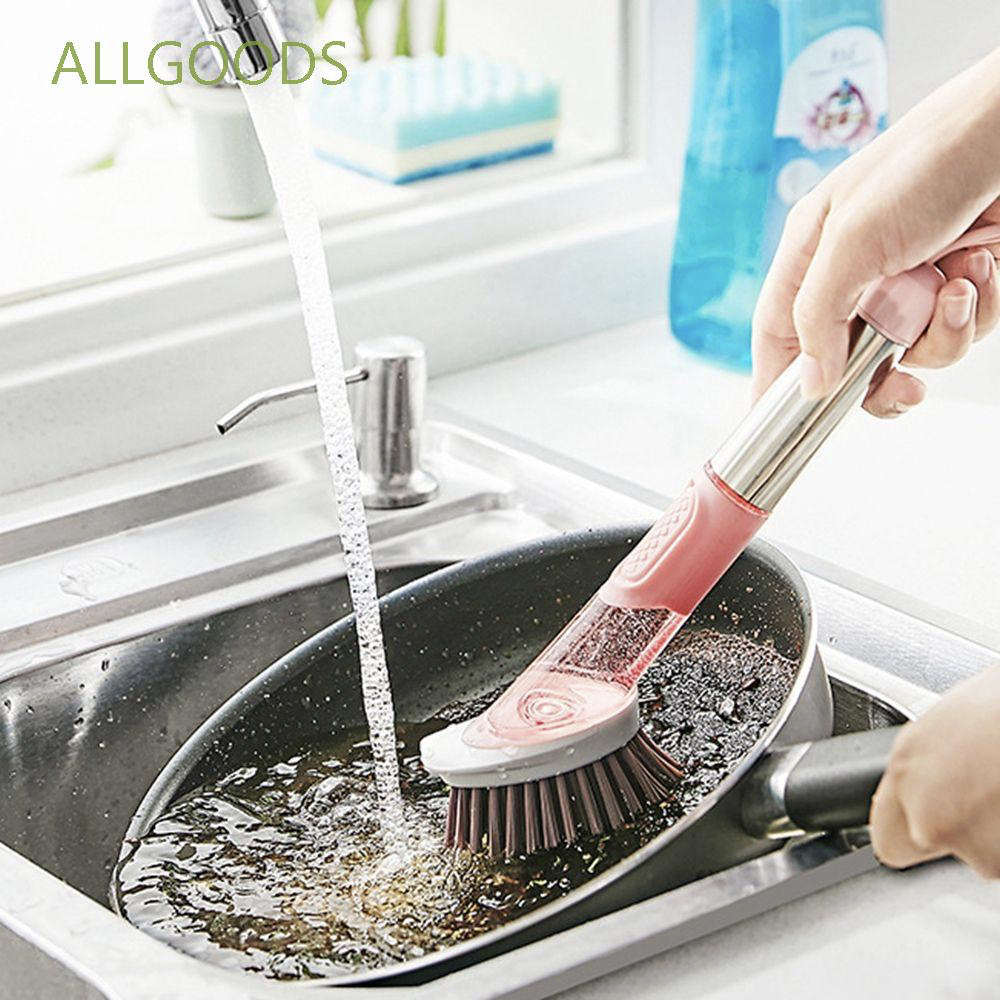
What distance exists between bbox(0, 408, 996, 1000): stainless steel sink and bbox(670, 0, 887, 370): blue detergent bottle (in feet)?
0.72

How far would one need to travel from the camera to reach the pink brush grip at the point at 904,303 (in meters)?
0.75

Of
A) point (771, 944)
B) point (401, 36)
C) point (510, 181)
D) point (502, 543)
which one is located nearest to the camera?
point (771, 944)

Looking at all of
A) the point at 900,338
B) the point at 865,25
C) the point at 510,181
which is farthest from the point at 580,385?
the point at 900,338

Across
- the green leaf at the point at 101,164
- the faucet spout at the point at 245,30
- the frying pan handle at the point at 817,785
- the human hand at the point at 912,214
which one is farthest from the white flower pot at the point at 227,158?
the frying pan handle at the point at 817,785

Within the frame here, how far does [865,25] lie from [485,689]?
1.64 feet

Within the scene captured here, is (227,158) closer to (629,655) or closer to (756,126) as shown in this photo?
(756,126)

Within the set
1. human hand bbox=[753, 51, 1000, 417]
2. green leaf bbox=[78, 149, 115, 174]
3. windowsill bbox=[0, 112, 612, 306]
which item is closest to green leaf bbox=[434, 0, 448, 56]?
windowsill bbox=[0, 112, 612, 306]

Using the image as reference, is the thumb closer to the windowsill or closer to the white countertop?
the white countertop

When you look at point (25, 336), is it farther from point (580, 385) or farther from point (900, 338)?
point (900, 338)

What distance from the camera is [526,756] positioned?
0.72 meters

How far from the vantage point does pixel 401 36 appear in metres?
1.41

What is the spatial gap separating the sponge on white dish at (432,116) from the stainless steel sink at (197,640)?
0.75 feet

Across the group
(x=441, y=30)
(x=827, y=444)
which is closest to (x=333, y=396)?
(x=827, y=444)

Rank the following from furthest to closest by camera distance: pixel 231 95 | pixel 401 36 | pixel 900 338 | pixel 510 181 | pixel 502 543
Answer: pixel 401 36 → pixel 510 181 → pixel 231 95 → pixel 502 543 → pixel 900 338
